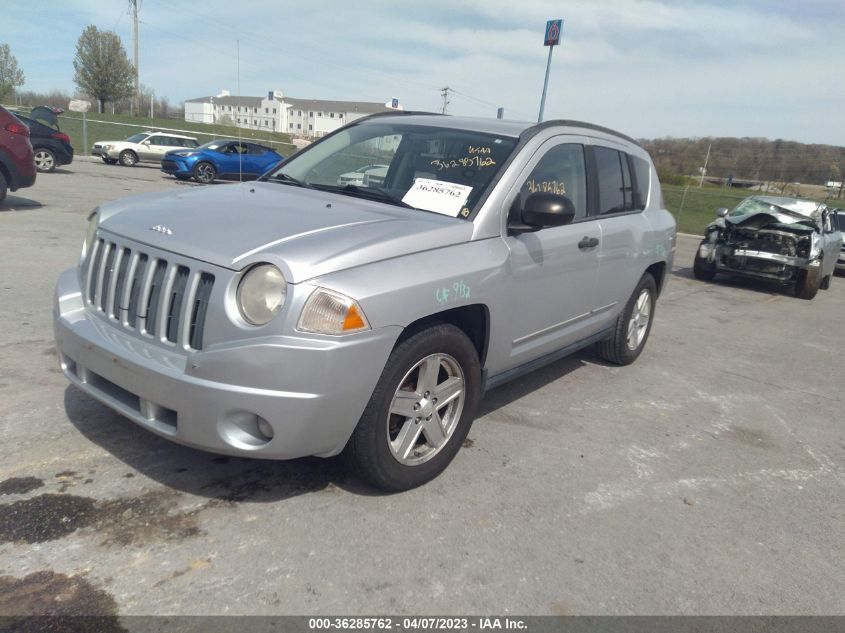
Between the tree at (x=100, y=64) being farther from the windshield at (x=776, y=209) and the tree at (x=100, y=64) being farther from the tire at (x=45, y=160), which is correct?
the windshield at (x=776, y=209)

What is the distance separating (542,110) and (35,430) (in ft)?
41.5

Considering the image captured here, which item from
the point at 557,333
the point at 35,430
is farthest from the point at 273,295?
the point at 557,333

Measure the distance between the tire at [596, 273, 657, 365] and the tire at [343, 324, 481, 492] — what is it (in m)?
2.30

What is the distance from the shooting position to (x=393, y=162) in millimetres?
4043

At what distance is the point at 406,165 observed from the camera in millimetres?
3939

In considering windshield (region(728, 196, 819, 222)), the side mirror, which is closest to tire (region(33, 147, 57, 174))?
windshield (region(728, 196, 819, 222))

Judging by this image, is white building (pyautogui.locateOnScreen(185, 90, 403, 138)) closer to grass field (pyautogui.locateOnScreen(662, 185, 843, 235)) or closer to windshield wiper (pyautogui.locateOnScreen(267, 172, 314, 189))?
grass field (pyautogui.locateOnScreen(662, 185, 843, 235))

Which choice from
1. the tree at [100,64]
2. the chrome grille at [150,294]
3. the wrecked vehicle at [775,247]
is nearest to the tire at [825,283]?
the wrecked vehicle at [775,247]

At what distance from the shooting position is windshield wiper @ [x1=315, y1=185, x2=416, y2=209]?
3.62 metres

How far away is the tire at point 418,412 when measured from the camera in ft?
9.49

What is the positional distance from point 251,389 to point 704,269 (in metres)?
10.6

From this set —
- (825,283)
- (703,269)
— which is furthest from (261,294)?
(825,283)

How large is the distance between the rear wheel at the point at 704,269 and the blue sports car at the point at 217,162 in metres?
13.5

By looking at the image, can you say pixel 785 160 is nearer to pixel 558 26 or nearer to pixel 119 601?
pixel 558 26
